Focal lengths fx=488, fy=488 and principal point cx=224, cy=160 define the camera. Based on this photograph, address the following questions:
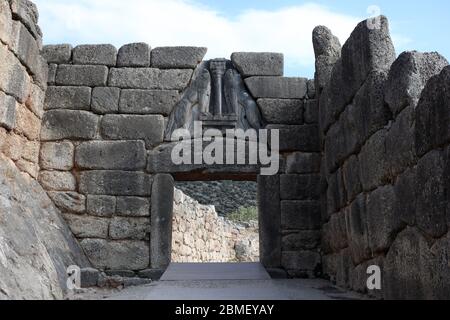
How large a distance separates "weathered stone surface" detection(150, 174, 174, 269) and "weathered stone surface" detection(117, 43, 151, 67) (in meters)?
1.54

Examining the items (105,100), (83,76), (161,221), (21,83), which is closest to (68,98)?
(83,76)

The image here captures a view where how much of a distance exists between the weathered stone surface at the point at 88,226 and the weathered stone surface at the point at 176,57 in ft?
6.98

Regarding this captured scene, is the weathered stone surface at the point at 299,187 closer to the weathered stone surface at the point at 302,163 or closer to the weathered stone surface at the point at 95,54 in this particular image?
the weathered stone surface at the point at 302,163

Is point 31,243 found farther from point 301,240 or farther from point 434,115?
point 434,115

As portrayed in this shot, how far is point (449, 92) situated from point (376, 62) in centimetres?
150

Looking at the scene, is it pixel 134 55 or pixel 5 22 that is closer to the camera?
pixel 5 22

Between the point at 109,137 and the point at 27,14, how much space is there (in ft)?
5.57

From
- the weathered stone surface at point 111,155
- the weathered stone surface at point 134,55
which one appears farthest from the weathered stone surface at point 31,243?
the weathered stone surface at point 134,55

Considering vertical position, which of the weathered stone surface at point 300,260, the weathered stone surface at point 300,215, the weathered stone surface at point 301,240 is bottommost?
the weathered stone surface at point 300,260

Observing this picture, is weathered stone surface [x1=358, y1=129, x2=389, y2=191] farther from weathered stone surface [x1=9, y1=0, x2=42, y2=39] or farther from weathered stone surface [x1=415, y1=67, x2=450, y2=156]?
weathered stone surface [x1=9, y1=0, x2=42, y2=39]

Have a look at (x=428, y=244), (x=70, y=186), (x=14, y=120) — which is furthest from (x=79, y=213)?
(x=428, y=244)

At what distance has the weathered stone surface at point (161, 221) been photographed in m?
5.82

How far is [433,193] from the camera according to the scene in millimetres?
2990
